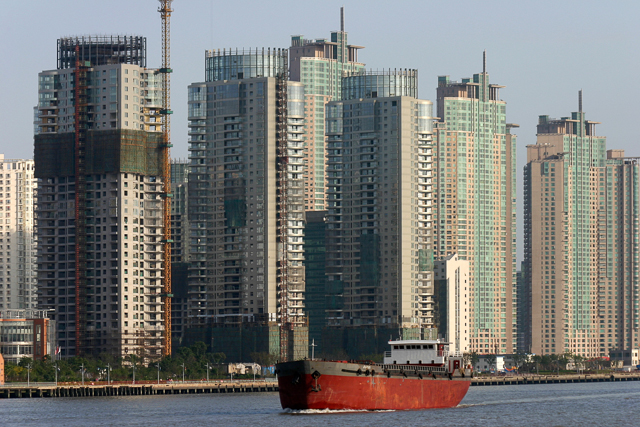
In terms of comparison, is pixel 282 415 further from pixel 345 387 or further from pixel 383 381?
pixel 383 381

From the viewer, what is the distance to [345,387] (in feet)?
478

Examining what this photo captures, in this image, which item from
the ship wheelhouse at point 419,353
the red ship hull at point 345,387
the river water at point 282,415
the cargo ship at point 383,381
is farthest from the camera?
the ship wheelhouse at point 419,353

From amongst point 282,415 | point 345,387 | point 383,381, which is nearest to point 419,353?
point 383,381

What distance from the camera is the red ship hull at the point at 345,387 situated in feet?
471

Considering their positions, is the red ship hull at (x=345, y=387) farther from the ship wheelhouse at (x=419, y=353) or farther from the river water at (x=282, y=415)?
the ship wheelhouse at (x=419, y=353)

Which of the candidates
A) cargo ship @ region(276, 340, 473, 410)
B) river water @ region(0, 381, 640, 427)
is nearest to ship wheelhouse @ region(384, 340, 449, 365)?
cargo ship @ region(276, 340, 473, 410)

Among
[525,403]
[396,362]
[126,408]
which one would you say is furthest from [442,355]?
[126,408]

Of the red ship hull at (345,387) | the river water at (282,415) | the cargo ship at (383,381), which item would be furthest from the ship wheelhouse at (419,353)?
the red ship hull at (345,387)

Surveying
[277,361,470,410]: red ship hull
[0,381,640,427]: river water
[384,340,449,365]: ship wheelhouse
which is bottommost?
[0,381,640,427]: river water

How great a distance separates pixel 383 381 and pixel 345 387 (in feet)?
22.2

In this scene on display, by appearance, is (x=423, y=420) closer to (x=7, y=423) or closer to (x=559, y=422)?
(x=559, y=422)

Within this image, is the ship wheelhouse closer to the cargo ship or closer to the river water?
the cargo ship

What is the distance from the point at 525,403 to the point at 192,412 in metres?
55.4

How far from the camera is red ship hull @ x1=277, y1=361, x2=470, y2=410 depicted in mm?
143625
